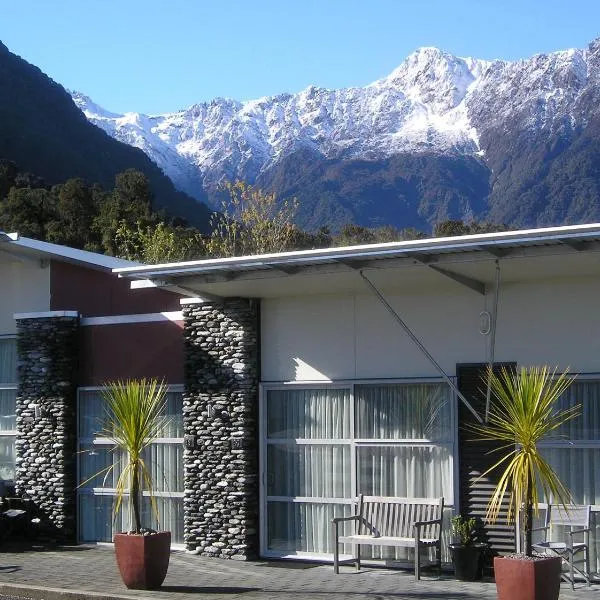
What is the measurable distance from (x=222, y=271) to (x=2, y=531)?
211 inches

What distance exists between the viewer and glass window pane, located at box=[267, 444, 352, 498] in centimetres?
1380

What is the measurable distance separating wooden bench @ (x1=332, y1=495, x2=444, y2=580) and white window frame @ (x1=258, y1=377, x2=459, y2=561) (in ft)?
0.75

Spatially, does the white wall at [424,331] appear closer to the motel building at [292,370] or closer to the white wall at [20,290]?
the motel building at [292,370]

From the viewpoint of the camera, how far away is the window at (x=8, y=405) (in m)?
16.8

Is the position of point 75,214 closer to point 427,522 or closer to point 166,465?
point 166,465

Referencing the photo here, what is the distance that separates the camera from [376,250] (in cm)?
1126

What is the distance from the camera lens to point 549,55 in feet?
521

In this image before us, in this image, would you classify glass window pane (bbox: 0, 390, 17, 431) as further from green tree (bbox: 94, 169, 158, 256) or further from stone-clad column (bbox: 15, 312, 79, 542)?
green tree (bbox: 94, 169, 158, 256)

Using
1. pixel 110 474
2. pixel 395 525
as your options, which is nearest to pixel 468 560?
pixel 395 525

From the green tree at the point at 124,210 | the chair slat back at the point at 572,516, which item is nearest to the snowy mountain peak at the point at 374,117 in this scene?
the green tree at the point at 124,210

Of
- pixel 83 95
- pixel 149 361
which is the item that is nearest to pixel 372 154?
pixel 83 95

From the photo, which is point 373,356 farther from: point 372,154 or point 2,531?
point 372,154

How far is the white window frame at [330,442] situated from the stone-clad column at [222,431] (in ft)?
0.27

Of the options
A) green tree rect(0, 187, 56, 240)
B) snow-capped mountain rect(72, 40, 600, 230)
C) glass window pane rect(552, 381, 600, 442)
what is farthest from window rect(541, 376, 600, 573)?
snow-capped mountain rect(72, 40, 600, 230)
